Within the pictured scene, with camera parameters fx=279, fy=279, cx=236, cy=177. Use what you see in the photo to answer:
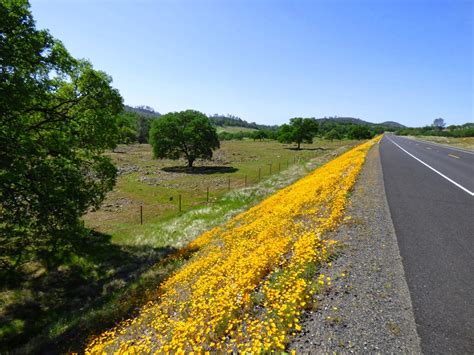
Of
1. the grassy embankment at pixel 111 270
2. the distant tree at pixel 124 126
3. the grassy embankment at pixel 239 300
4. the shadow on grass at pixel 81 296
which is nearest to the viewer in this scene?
the grassy embankment at pixel 239 300

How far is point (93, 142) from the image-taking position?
51.2 ft

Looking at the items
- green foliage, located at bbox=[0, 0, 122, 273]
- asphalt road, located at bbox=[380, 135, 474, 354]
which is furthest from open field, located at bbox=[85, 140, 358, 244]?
asphalt road, located at bbox=[380, 135, 474, 354]

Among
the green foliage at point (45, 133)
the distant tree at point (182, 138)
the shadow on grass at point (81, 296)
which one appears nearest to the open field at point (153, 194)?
the shadow on grass at point (81, 296)

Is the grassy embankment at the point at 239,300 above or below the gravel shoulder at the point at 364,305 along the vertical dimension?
below

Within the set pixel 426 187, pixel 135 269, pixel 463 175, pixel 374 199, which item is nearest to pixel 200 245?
pixel 135 269

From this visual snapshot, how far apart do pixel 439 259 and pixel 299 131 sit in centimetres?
9767

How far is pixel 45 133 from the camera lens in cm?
1419

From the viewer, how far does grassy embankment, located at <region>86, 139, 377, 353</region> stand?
19.3 ft

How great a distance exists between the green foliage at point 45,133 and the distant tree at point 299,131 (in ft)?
295

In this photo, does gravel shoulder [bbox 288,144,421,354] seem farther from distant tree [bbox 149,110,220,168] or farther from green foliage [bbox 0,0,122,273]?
distant tree [bbox 149,110,220,168]

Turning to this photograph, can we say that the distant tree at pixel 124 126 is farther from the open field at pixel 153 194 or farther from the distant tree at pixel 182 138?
the distant tree at pixel 182 138

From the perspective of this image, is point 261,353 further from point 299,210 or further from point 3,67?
point 3,67

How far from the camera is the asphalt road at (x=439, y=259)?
16.5ft

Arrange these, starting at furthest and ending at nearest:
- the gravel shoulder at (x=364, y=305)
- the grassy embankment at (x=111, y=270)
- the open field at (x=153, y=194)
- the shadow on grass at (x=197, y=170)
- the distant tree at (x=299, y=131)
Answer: the distant tree at (x=299, y=131)
the shadow on grass at (x=197, y=170)
the open field at (x=153, y=194)
the grassy embankment at (x=111, y=270)
the gravel shoulder at (x=364, y=305)
